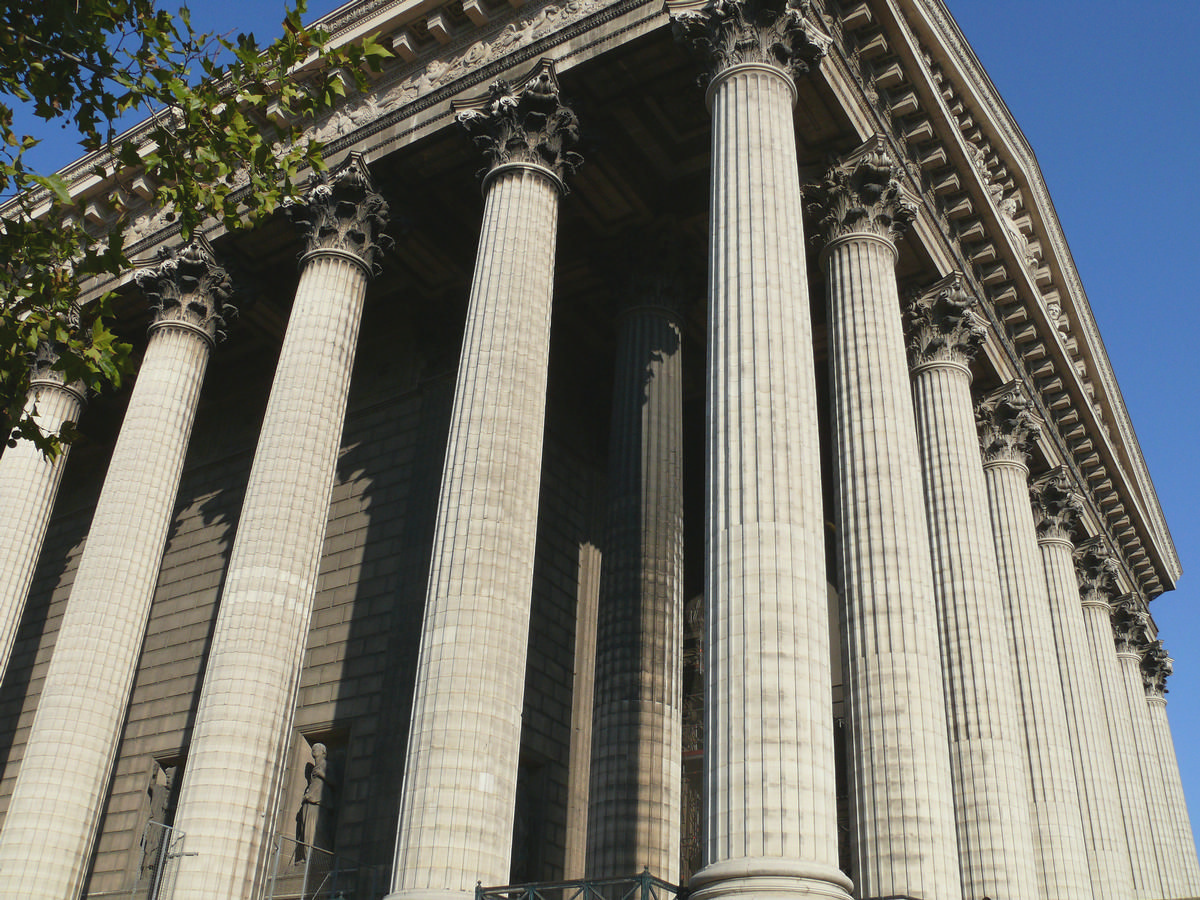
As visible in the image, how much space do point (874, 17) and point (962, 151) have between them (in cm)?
413

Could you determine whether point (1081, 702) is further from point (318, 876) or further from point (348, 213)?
point (348, 213)

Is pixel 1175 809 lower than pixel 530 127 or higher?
lower

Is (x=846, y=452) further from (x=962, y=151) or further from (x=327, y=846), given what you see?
(x=327, y=846)

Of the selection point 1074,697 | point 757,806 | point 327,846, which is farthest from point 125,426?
point 1074,697

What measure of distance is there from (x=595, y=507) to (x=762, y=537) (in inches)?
503

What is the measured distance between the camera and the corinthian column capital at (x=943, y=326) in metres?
23.6

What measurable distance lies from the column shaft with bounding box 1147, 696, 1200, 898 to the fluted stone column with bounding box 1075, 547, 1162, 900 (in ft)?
5.42

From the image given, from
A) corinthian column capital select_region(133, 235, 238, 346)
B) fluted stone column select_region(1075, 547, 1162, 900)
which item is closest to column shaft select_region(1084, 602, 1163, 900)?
fluted stone column select_region(1075, 547, 1162, 900)

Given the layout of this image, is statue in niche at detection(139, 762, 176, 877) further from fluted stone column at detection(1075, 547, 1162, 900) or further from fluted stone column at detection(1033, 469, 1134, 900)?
fluted stone column at detection(1075, 547, 1162, 900)

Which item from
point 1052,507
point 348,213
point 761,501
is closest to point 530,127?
point 348,213

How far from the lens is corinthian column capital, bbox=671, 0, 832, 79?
17.9m

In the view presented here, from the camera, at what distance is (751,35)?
17.9 m

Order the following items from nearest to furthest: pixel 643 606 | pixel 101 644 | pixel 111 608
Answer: pixel 643 606, pixel 101 644, pixel 111 608

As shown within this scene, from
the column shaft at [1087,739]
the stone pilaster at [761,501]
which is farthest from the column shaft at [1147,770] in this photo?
the stone pilaster at [761,501]
